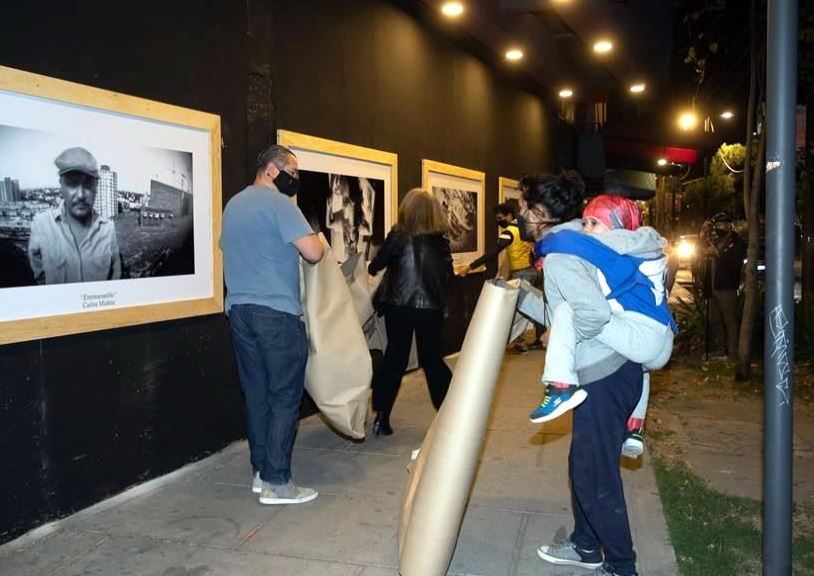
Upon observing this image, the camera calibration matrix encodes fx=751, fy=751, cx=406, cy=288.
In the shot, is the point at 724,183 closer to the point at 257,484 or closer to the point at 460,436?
the point at 257,484

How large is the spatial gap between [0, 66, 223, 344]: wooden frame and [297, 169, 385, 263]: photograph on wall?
4.19 ft

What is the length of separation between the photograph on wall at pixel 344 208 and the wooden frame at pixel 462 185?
1.22 m

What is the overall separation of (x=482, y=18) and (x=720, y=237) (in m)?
4.14

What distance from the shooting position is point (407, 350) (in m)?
5.90

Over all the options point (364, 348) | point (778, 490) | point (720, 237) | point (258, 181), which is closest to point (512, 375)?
point (720, 237)

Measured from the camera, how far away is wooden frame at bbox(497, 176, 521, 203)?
11.3 meters

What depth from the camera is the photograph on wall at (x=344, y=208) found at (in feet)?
21.0

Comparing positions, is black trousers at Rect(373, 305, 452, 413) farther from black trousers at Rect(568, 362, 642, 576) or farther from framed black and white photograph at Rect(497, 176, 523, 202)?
framed black and white photograph at Rect(497, 176, 523, 202)

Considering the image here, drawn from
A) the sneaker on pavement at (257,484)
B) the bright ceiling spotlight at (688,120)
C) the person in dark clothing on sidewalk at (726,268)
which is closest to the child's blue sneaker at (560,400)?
the sneaker on pavement at (257,484)

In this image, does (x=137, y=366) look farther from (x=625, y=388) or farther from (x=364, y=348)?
(x=625, y=388)

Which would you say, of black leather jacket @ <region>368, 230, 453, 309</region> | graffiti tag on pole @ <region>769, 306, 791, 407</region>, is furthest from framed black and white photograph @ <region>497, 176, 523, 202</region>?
graffiti tag on pole @ <region>769, 306, 791, 407</region>

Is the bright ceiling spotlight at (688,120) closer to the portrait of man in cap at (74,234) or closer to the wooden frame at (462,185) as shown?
the wooden frame at (462,185)

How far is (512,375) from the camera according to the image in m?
8.61

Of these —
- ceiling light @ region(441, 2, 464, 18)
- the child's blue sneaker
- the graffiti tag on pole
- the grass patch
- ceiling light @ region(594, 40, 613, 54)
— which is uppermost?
ceiling light @ region(594, 40, 613, 54)
